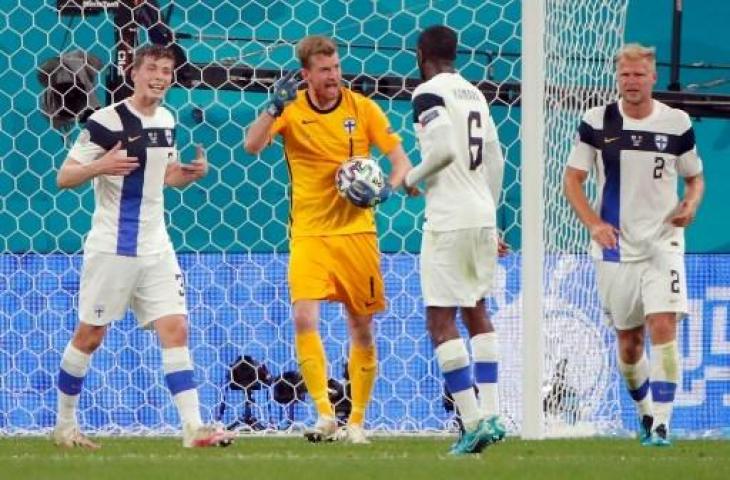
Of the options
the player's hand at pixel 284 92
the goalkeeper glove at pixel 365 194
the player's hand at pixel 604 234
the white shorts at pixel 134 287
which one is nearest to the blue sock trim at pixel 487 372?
the player's hand at pixel 604 234

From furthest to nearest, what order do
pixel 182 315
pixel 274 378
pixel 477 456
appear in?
pixel 274 378
pixel 182 315
pixel 477 456

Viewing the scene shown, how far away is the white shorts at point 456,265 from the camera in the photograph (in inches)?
319

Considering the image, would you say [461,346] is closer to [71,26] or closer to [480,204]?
[480,204]

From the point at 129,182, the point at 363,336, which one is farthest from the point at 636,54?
the point at 129,182

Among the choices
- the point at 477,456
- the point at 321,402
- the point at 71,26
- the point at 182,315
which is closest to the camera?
the point at 477,456

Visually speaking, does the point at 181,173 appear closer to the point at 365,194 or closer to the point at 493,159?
the point at 365,194

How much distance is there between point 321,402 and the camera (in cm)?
938

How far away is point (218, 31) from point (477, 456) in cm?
584

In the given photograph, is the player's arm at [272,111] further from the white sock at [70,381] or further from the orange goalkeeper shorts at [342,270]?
the white sock at [70,381]

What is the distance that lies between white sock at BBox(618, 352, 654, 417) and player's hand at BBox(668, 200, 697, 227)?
813 millimetres

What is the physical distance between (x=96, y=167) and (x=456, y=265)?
1645 millimetres

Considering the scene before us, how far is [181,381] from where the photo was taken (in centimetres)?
857

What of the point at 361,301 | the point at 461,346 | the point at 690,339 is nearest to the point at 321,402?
the point at 361,301

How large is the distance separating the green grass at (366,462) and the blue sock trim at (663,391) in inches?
8.7
